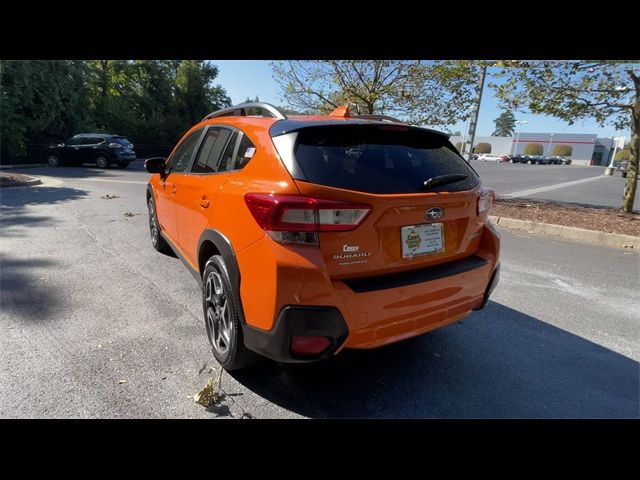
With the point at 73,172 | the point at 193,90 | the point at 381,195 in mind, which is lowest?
the point at 73,172

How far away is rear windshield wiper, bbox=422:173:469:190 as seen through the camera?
2270 millimetres

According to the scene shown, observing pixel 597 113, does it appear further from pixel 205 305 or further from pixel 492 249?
pixel 205 305

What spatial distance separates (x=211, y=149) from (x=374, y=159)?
61.8 inches

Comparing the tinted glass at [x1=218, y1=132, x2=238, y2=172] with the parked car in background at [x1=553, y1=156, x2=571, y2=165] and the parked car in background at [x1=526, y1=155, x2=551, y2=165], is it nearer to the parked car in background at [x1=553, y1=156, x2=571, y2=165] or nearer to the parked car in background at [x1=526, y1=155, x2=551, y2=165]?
the parked car in background at [x1=526, y1=155, x2=551, y2=165]

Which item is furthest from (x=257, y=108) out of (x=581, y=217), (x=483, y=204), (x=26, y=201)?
(x=581, y=217)

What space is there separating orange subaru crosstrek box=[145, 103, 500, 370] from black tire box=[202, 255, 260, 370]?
12mm

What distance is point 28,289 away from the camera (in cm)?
379

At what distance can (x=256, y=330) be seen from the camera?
210cm

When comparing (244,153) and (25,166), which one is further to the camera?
(25,166)

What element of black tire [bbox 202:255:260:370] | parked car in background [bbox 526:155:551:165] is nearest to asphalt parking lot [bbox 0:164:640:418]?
black tire [bbox 202:255:260:370]

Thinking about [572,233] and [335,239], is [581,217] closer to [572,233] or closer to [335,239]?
[572,233]

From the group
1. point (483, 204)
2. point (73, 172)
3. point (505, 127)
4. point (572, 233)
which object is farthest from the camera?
point (505, 127)
